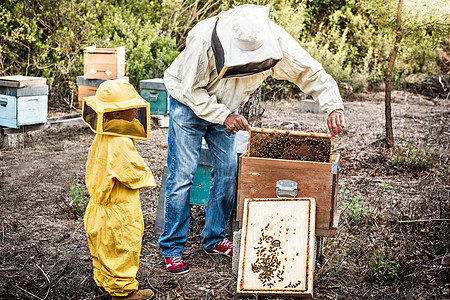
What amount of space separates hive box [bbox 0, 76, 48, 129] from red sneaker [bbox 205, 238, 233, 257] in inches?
137

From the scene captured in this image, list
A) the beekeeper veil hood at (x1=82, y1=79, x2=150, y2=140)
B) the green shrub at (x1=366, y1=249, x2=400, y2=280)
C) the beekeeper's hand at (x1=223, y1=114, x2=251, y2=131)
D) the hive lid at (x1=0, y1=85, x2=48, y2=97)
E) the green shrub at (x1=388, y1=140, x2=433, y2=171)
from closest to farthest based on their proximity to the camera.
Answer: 1. the beekeeper veil hood at (x1=82, y1=79, x2=150, y2=140)
2. the beekeeper's hand at (x1=223, y1=114, x2=251, y2=131)
3. the green shrub at (x1=366, y1=249, x2=400, y2=280)
4. the green shrub at (x1=388, y1=140, x2=433, y2=171)
5. the hive lid at (x1=0, y1=85, x2=48, y2=97)

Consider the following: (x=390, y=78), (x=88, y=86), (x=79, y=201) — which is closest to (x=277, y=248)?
(x=79, y=201)

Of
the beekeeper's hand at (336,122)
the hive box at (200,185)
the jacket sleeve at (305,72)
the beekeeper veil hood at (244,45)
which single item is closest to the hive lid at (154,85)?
the hive box at (200,185)

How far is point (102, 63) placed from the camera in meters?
6.75

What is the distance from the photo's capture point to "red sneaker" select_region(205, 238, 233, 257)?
3.01 metres

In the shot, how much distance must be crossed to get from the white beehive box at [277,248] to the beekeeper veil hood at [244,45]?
73 centimetres

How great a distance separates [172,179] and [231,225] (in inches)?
25.2

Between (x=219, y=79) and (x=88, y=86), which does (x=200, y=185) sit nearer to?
(x=219, y=79)

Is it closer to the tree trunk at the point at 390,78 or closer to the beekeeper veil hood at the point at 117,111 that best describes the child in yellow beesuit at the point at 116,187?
the beekeeper veil hood at the point at 117,111

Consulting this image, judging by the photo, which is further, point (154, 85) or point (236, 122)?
point (154, 85)

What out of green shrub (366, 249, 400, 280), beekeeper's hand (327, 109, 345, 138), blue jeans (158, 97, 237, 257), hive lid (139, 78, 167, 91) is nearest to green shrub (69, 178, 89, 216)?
blue jeans (158, 97, 237, 257)

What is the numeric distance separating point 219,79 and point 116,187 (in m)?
0.85

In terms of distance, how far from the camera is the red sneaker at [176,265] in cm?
279

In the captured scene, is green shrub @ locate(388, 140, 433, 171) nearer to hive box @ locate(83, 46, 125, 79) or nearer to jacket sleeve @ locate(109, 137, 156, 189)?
jacket sleeve @ locate(109, 137, 156, 189)
